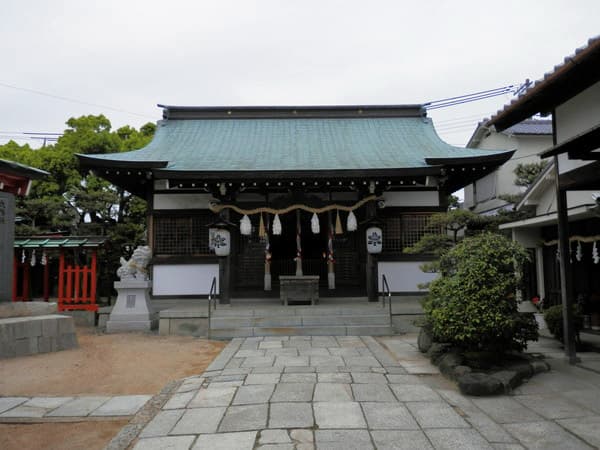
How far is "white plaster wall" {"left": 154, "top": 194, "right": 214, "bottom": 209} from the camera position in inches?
486

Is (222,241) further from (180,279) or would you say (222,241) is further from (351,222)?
(351,222)

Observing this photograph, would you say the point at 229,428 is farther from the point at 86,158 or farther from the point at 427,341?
the point at 86,158

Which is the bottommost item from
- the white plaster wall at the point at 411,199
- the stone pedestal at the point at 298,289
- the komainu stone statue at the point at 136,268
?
the stone pedestal at the point at 298,289

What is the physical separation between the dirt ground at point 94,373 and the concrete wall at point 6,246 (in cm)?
146

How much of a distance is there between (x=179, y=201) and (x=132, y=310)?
11.4ft

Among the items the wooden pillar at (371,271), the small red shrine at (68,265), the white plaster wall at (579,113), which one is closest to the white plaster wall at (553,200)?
the white plaster wall at (579,113)

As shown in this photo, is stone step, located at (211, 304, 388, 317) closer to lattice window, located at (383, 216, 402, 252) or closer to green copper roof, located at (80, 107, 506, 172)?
lattice window, located at (383, 216, 402, 252)

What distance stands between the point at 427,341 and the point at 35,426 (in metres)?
5.71

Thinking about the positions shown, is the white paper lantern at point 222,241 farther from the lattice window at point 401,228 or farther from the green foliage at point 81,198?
the green foliage at point 81,198

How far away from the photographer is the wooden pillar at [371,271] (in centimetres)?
1125

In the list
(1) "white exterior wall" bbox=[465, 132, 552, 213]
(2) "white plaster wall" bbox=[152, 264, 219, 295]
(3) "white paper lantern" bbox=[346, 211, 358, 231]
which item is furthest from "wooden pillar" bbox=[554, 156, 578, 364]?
(1) "white exterior wall" bbox=[465, 132, 552, 213]

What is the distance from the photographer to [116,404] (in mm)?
5062

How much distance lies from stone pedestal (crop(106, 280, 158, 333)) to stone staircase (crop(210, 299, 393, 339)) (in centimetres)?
177

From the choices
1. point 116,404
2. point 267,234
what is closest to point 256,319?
point 267,234
